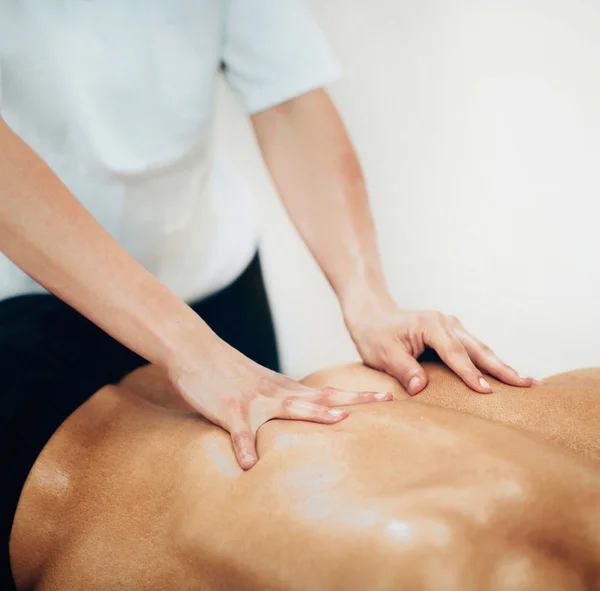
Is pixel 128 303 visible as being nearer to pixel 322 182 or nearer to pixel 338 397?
pixel 338 397

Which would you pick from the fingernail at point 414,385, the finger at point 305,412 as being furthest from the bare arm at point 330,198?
the finger at point 305,412

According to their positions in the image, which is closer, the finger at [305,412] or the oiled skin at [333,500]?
the oiled skin at [333,500]

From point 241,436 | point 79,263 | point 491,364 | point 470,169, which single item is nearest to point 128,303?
point 79,263

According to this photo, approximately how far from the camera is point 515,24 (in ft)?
2.81

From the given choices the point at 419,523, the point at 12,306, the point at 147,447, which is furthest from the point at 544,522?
the point at 12,306

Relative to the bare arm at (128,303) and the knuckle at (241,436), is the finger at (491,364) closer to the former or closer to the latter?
the bare arm at (128,303)

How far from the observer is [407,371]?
0.67m

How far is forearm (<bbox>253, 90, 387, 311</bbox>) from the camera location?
2.79ft

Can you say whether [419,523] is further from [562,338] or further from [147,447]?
[562,338]

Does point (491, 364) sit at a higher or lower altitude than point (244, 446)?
lower

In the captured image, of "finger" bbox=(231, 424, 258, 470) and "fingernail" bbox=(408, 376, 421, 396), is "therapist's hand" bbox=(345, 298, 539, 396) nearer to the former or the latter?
"fingernail" bbox=(408, 376, 421, 396)

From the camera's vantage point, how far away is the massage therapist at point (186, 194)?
0.58 meters

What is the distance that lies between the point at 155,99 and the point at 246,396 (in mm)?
390

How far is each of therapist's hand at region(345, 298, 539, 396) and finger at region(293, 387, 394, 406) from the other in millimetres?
76
